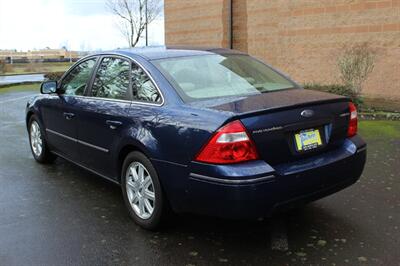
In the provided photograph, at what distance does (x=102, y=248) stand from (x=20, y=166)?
3249 mm

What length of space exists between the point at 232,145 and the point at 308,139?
722mm

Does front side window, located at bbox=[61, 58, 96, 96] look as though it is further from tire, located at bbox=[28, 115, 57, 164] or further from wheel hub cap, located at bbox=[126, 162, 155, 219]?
wheel hub cap, located at bbox=[126, 162, 155, 219]

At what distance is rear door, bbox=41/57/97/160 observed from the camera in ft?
17.4

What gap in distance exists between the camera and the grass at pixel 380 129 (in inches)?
325

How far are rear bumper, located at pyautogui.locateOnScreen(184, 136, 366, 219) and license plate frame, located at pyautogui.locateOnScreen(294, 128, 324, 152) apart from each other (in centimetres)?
10

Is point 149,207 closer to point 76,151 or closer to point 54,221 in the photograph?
point 54,221

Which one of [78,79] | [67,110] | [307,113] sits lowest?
[67,110]

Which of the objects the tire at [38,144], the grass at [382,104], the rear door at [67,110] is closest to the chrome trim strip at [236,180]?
the rear door at [67,110]

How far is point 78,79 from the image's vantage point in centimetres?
554

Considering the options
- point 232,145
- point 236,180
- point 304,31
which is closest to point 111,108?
point 232,145

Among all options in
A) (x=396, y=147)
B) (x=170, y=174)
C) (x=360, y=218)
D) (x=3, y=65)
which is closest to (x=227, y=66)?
(x=170, y=174)

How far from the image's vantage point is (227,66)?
4539 millimetres

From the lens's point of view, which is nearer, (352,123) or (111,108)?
(352,123)

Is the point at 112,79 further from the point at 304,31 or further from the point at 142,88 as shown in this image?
the point at 304,31
